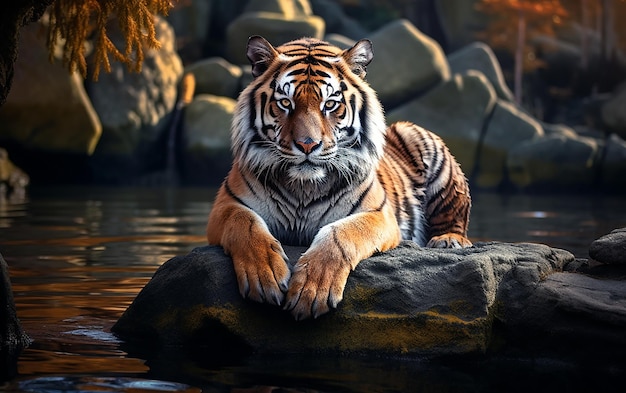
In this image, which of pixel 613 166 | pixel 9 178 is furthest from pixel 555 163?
pixel 9 178

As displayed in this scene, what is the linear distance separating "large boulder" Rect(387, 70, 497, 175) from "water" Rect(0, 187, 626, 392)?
22.4 ft

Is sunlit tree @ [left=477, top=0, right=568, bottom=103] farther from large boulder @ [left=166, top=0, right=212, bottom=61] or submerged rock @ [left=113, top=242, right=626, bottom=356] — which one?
submerged rock @ [left=113, top=242, right=626, bottom=356]

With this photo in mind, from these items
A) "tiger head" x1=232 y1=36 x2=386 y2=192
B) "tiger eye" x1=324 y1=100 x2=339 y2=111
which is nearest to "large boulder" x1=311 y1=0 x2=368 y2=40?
"tiger head" x1=232 y1=36 x2=386 y2=192

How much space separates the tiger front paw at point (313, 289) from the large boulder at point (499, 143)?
52.0ft

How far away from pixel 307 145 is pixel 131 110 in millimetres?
16324

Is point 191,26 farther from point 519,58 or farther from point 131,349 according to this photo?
point 131,349

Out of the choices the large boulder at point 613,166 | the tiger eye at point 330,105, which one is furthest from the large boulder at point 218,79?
the tiger eye at point 330,105

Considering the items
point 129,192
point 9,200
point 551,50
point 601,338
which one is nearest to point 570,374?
point 601,338

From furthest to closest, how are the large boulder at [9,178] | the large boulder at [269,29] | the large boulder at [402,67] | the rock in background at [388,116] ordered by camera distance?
the large boulder at [269,29] → the large boulder at [402,67] → the rock in background at [388,116] → the large boulder at [9,178]

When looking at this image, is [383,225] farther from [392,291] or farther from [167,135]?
[167,135]

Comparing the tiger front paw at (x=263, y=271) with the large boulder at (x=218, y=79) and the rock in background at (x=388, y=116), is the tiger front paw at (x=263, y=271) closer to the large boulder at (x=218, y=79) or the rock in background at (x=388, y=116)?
the rock in background at (x=388, y=116)

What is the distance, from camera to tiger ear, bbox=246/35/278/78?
5.34 meters

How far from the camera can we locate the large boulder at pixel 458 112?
66.3ft

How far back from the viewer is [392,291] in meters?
4.91
